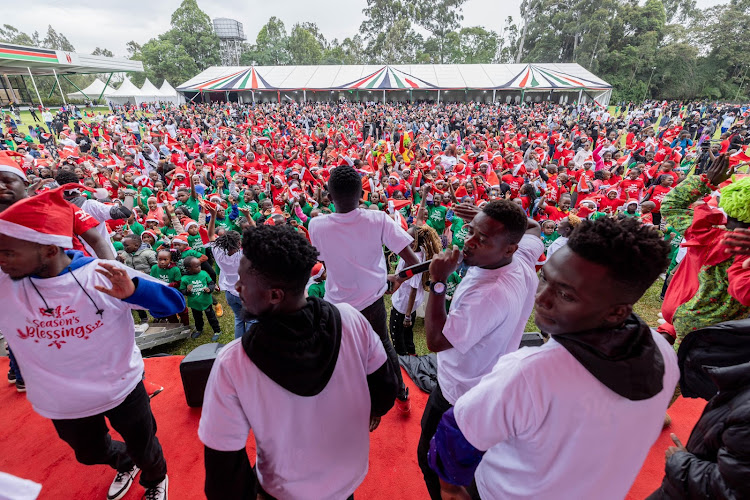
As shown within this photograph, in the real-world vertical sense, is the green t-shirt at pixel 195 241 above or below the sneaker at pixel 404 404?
above

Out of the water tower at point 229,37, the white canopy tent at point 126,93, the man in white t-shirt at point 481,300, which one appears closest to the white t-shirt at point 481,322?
the man in white t-shirt at point 481,300

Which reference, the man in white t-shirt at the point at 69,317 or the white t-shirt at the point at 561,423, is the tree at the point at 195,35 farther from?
A: the white t-shirt at the point at 561,423

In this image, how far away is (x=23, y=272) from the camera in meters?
1.55

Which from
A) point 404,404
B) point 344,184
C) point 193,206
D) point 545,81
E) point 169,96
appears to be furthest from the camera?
point 169,96

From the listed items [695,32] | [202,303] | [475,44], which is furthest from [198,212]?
[475,44]

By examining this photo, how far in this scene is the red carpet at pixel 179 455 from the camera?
2.37 m

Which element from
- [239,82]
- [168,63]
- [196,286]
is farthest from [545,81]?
[168,63]

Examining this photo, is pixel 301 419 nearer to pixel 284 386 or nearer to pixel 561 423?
pixel 284 386

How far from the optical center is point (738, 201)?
1.92m

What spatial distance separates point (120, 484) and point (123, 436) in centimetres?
66

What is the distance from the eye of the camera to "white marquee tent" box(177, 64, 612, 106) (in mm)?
29188

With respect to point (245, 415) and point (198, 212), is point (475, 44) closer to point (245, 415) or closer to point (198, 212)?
point (198, 212)

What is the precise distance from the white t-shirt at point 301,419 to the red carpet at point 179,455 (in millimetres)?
1179

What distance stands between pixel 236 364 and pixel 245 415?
20 cm
